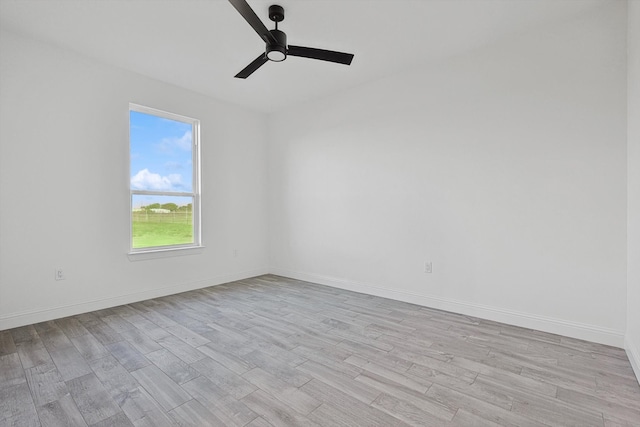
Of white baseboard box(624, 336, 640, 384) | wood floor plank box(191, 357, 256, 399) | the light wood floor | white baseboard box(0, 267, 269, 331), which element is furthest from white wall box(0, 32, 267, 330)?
white baseboard box(624, 336, 640, 384)

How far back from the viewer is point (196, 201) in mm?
4332

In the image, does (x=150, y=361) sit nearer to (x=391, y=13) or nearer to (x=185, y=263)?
(x=185, y=263)

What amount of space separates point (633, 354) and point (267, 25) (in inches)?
146

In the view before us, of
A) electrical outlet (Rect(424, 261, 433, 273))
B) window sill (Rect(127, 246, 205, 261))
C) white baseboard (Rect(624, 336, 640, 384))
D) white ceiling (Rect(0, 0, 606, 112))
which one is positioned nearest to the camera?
white baseboard (Rect(624, 336, 640, 384))

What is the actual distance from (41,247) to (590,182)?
4.95 m

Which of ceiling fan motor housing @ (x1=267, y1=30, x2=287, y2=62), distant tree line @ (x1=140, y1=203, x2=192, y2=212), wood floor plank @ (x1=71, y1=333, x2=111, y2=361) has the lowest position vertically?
wood floor plank @ (x1=71, y1=333, x2=111, y2=361)

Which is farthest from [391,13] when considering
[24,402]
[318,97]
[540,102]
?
[24,402]

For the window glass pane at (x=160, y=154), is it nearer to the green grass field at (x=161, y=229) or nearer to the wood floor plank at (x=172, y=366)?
the green grass field at (x=161, y=229)

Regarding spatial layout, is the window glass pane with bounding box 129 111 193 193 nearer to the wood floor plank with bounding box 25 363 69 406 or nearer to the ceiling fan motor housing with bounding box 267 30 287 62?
the wood floor plank with bounding box 25 363 69 406

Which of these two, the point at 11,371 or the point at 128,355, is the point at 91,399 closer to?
the point at 128,355

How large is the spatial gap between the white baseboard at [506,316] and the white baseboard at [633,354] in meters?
0.12

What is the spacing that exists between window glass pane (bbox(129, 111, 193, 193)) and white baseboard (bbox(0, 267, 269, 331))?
1274 millimetres

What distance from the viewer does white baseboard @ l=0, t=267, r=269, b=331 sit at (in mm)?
2834

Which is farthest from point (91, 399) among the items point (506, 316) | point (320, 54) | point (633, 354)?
point (633, 354)
